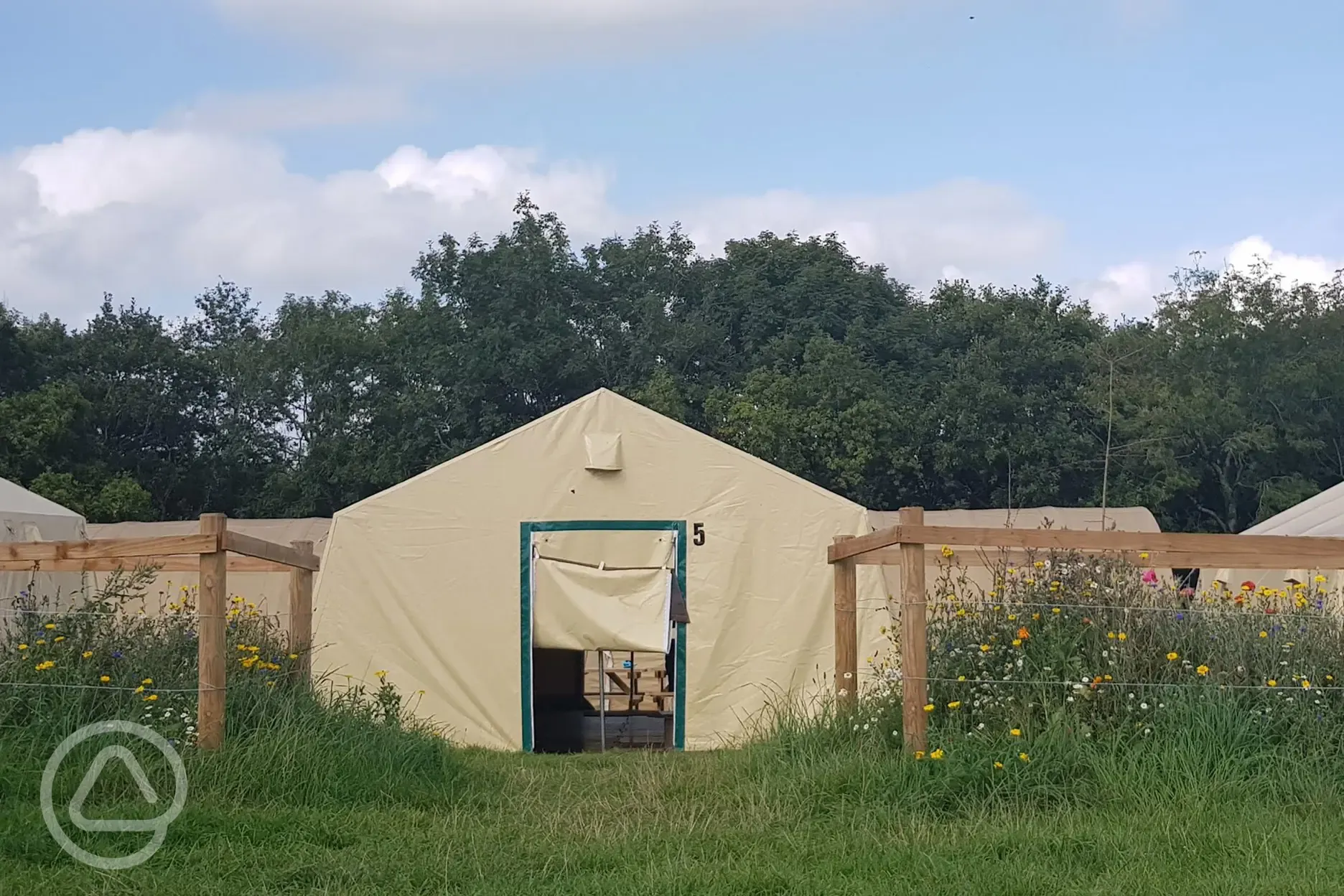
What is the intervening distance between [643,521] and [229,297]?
23.7m

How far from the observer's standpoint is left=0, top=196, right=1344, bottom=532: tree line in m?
23.2

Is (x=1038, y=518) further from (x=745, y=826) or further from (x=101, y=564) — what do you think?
(x=101, y=564)

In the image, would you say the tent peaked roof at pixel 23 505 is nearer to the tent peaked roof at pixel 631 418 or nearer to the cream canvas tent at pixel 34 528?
the cream canvas tent at pixel 34 528

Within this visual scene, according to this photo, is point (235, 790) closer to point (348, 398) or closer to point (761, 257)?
point (348, 398)

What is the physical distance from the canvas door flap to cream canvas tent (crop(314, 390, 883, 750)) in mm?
12

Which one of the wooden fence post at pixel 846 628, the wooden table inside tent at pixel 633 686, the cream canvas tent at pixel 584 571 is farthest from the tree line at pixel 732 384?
the wooden fence post at pixel 846 628

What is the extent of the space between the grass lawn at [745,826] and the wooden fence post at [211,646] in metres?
0.16

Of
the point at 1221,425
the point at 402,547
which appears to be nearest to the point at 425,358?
the point at 1221,425

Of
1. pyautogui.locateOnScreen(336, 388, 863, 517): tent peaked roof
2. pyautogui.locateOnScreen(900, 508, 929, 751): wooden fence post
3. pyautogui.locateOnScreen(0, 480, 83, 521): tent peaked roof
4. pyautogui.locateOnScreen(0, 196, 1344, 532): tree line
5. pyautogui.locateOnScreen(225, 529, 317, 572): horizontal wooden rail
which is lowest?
pyautogui.locateOnScreen(900, 508, 929, 751): wooden fence post

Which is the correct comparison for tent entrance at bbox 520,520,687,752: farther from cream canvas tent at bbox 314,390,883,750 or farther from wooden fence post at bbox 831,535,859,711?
wooden fence post at bbox 831,535,859,711

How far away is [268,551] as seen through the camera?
22.7ft

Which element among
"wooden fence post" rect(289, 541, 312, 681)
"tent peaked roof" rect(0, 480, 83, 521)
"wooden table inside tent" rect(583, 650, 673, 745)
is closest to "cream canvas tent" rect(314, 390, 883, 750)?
"wooden table inside tent" rect(583, 650, 673, 745)

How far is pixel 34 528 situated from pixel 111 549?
5723mm

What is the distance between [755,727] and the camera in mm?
7980
